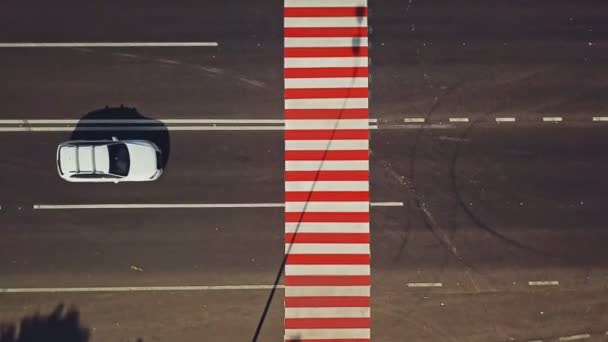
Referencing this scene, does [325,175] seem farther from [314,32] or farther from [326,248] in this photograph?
[314,32]

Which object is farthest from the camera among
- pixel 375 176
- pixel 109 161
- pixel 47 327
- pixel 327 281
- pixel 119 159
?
pixel 375 176

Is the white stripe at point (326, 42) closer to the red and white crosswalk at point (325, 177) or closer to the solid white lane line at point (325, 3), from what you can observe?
the red and white crosswalk at point (325, 177)

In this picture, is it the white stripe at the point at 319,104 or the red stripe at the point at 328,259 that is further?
the white stripe at the point at 319,104

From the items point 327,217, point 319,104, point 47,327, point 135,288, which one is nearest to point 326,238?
point 327,217

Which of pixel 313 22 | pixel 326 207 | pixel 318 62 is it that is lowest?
pixel 326 207

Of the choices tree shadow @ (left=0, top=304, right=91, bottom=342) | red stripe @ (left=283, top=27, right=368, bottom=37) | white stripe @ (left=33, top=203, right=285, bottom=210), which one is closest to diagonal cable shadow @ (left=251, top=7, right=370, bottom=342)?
red stripe @ (left=283, top=27, right=368, bottom=37)

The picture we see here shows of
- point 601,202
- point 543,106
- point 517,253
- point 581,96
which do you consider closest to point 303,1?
point 543,106

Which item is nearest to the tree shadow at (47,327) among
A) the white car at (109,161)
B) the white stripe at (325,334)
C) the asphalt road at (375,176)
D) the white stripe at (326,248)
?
the asphalt road at (375,176)

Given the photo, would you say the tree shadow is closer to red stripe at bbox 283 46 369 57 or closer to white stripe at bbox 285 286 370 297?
white stripe at bbox 285 286 370 297
